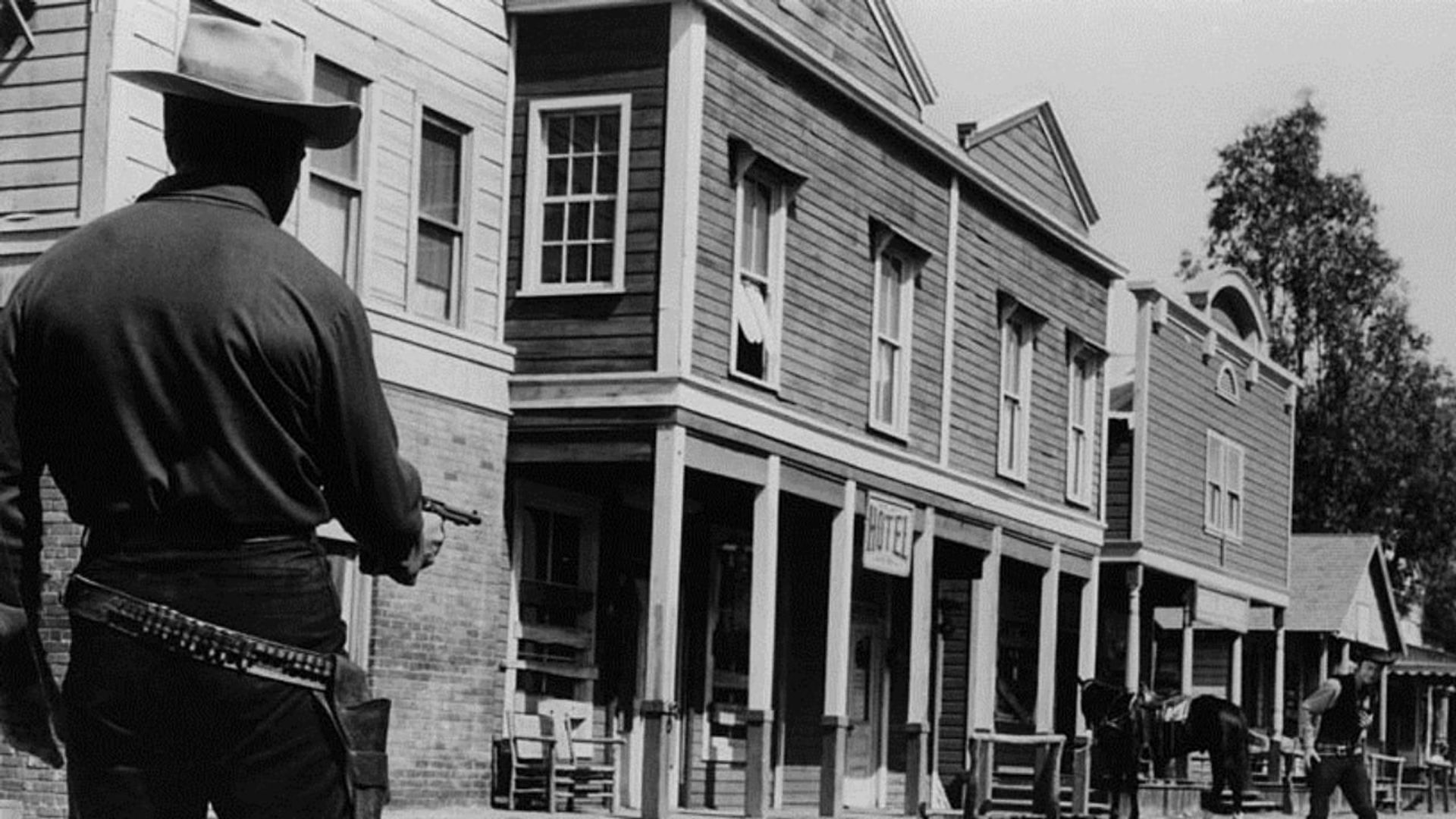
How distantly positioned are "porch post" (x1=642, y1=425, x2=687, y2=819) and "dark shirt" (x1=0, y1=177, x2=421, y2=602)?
14569 millimetres

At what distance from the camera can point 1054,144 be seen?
28.7 meters

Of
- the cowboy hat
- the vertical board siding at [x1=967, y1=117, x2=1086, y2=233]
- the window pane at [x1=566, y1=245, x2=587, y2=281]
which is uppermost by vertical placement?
the vertical board siding at [x1=967, y1=117, x2=1086, y2=233]

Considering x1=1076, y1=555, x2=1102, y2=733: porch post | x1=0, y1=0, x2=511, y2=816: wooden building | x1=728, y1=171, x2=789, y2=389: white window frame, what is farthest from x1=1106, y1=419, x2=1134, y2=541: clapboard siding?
x1=0, y1=0, x2=511, y2=816: wooden building

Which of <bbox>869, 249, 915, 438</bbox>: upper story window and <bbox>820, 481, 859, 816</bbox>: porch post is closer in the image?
<bbox>820, 481, 859, 816</bbox>: porch post

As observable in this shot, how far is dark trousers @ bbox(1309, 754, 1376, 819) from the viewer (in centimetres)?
2067

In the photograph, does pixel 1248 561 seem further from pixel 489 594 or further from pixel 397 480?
pixel 397 480

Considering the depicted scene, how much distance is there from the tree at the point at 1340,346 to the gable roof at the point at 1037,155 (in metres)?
25.8

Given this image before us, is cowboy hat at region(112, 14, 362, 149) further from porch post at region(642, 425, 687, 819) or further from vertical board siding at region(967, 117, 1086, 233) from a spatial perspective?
vertical board siding at region(967, 117, 1086, 233)

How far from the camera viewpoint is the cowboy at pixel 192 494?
147 inches

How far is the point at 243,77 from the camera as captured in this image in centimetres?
398

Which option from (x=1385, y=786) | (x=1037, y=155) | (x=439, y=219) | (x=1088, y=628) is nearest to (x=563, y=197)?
(x=439, y=219)

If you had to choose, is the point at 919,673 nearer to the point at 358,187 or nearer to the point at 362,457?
the point at 358,187

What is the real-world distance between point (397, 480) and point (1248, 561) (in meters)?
35.4

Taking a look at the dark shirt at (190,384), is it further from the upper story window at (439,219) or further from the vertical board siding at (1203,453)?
the vertical board siding at (1203,453)
